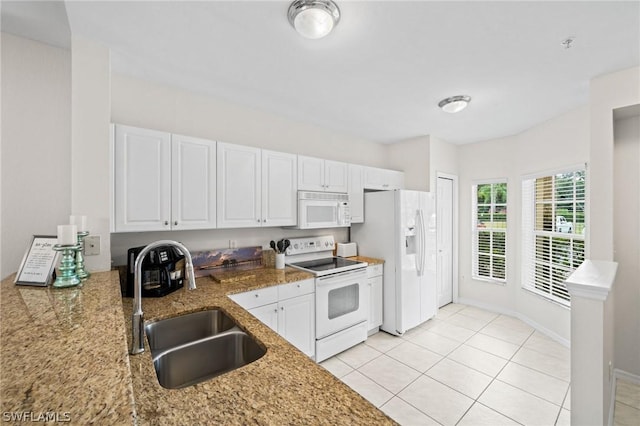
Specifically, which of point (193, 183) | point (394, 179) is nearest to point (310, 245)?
point (193, 183)

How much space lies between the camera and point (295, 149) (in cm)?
341

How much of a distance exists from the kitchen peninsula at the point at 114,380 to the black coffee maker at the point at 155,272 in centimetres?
62

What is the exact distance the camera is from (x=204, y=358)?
141cm

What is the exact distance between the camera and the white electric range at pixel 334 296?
2.75m

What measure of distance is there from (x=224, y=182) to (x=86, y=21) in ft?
4.47

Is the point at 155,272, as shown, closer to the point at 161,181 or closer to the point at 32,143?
the point at 161,181

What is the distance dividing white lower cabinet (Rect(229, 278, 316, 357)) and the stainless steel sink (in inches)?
25.0

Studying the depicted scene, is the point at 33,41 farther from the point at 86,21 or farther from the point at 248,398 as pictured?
the point at 248,398

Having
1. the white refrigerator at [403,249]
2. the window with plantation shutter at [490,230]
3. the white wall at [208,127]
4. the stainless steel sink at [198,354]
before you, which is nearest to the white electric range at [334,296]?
the white wall at [208,127]

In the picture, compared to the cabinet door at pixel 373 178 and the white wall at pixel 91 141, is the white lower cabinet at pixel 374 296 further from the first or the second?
the white wall at pixel 91 141

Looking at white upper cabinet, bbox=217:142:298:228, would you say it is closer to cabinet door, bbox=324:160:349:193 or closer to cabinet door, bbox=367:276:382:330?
cabinet door, bbox=324:160:349:193

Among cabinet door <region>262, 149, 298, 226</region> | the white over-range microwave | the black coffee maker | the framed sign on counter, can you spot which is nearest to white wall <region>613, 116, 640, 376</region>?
the white over-range microwave

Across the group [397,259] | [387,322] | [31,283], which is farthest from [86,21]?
[387,322]

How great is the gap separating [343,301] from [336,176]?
1524mm
